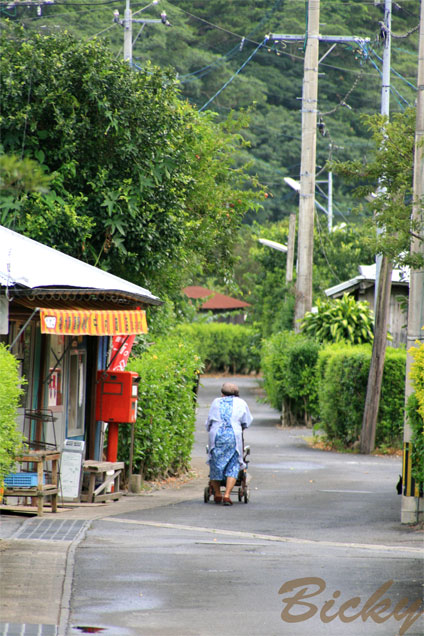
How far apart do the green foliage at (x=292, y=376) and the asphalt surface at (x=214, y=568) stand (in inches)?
469

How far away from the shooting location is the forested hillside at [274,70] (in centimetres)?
5681

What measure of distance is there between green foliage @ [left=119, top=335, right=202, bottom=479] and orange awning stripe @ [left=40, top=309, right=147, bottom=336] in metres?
2.46

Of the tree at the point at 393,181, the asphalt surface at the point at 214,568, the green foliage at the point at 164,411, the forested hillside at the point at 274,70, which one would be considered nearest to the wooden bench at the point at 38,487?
the asphalt surface at the point at 214,568

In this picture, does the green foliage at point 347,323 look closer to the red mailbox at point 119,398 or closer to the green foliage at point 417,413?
the red mailbox at point 119,398

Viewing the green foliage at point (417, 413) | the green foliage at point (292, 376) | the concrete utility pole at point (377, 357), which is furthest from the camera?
the green foliage at point (292, 376)

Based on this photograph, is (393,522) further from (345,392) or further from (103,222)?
(345,392)

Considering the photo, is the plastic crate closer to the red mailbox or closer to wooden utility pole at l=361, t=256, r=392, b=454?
the red mailbox

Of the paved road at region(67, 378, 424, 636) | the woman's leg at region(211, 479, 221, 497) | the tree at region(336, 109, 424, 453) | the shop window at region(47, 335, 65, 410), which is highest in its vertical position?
the tree at region(336, 109, 424, 453)

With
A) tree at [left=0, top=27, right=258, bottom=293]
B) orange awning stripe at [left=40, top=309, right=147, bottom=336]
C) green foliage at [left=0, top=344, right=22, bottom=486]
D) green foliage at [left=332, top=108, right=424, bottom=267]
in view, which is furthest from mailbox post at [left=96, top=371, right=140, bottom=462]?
green foliage at [left=0, top=344, right=22, bottom=486]

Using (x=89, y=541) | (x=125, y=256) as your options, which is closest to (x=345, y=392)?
(x=125, y=256)

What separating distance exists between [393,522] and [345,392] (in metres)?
10.3

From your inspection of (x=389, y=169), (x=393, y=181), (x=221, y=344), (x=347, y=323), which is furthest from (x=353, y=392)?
(x=221, y=344)

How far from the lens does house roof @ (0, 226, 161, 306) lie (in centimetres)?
1108

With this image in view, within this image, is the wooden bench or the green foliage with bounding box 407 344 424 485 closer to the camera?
the green foliage with bounding box 407 344 424 485
